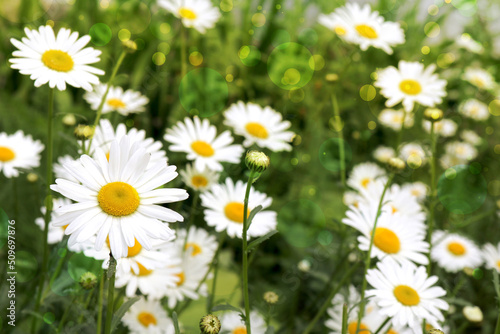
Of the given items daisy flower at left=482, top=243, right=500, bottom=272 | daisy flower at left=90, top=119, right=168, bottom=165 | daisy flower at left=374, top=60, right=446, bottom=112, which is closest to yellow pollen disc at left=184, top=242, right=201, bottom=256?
daisy flower at left=90, top=119, right=168, bottom=165

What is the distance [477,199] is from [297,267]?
1248 mm

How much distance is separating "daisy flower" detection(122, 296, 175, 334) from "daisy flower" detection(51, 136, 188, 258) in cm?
54

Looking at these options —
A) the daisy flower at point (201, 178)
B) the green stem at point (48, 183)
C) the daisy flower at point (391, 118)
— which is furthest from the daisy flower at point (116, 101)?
the daisy flower at point (391, 118)

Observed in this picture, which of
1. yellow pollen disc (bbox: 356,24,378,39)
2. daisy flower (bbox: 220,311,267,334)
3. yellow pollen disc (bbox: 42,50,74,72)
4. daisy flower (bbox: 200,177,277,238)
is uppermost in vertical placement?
yellow pollen disc (bbox: 356,24,378,39)

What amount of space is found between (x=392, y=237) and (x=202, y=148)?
60 centimetres

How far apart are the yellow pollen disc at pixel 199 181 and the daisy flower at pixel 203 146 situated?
0.04m

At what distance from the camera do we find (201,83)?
2424 millimetres

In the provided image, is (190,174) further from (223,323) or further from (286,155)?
(286,155)

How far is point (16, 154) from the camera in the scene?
1394mm

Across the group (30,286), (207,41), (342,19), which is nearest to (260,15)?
(207,41)

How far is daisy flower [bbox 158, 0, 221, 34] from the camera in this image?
177 cm

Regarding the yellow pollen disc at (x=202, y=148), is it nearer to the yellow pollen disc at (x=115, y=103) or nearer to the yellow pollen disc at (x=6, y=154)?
the yellow pollen disc at (x=115, y=103)

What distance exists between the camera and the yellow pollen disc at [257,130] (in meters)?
1.57

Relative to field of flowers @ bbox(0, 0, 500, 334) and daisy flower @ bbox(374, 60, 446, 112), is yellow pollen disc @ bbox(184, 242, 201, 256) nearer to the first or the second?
field of flowers @ bbox(0, 0, 500, 334)
